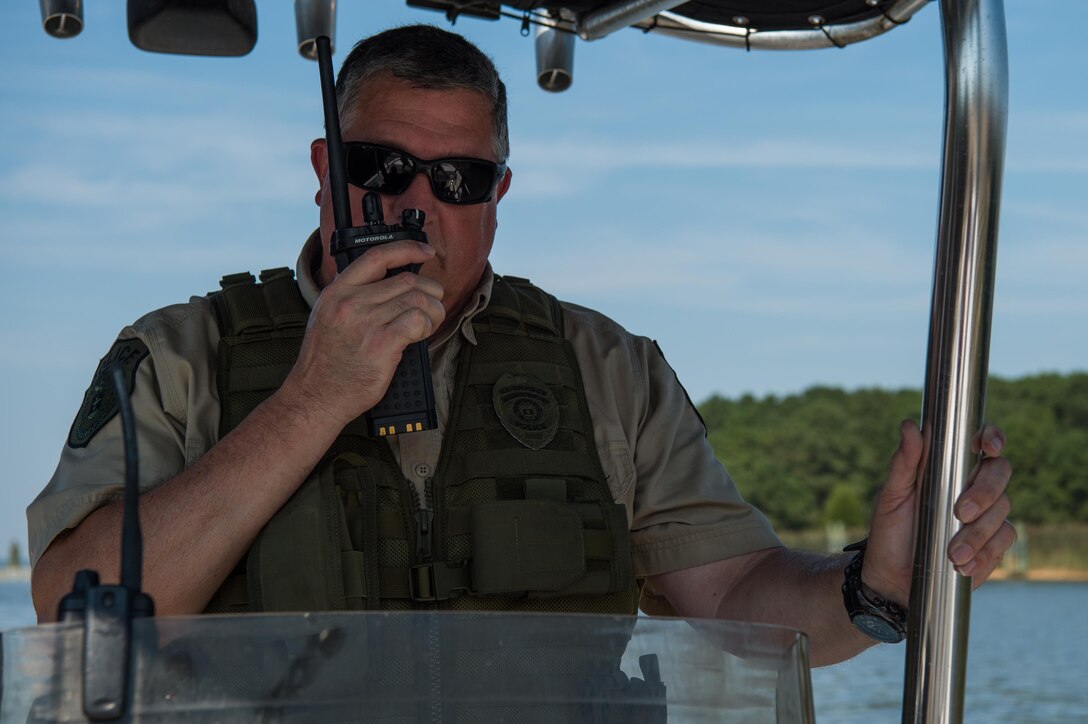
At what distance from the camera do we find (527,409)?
6.73ft

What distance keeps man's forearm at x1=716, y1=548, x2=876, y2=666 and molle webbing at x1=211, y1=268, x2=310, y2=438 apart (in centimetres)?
75

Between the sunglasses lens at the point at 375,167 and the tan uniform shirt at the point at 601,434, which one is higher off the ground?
the sunglasses lens at the point at 375,167

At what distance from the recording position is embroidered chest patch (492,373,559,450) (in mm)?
2023

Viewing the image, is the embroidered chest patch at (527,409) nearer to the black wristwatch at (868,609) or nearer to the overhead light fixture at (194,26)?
the black wristwatch at (868,609)

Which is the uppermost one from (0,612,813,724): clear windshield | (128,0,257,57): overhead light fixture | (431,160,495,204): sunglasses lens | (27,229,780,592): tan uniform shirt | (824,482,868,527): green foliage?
(128,0,257,57): overhead light fixture

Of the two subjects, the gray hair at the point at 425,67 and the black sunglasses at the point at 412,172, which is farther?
the gray hair at the point at 425,67

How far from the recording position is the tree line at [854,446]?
1877 inches

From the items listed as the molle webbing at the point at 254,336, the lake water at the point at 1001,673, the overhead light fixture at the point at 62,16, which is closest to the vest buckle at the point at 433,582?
the molle webbing at the point at 254,336

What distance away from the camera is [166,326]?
1995 millimetres

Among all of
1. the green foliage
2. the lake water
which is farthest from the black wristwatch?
the green foliage

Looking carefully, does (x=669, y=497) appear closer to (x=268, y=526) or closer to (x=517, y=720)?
(x=268, y=526)

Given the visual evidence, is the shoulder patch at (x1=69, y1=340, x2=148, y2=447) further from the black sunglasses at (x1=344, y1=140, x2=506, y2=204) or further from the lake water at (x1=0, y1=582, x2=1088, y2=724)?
the lake water at (x1=0, y1=582, x2=1088, y2=724)

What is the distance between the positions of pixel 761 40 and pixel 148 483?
1023 millimetres

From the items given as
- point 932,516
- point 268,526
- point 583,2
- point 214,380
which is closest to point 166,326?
point 214,380
